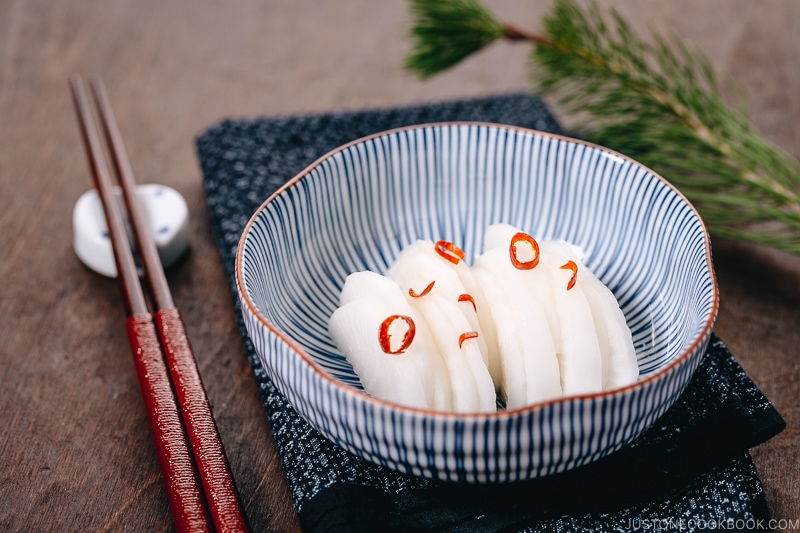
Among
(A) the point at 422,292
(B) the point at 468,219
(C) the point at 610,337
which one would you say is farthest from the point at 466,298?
(B) the point at 468,219

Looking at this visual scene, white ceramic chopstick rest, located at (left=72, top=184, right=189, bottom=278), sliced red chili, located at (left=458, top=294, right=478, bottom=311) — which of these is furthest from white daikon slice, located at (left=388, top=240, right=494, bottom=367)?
white ceramic chopstick rest, located at (left=72, top=184, right=189, bottom=278)

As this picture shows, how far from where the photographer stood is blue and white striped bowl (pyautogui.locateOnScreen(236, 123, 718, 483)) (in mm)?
782

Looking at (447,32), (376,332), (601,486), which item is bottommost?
(601,486)

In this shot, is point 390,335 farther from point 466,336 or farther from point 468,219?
point 468,219

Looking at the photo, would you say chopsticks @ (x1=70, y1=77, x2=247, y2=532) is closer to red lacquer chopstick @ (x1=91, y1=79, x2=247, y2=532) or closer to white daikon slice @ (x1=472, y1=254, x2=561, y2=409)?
red lacquer chopstick @ (x1=91, y1=79, x2=247, y2=532)

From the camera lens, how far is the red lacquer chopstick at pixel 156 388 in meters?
0.89

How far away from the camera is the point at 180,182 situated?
162 cm

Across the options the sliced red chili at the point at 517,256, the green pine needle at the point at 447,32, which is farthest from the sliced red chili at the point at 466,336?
the green pine needle at the point at 447,32

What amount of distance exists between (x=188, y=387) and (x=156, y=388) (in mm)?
42

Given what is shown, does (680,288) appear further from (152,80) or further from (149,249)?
(152,80)

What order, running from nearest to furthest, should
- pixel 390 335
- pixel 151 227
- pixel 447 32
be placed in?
pixel 390 335
pixel 151 227
pixel 447 32

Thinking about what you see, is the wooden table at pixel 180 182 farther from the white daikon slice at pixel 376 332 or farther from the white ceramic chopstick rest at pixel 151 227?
the white daikon slice at pixel 376 332

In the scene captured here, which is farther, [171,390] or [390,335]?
[171,390]

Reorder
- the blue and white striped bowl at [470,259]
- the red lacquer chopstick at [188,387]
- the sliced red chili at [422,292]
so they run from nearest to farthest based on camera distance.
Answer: the blue and white striped bowl at [470,259]
the red lacquer chopstick at [188,387]
the sliced red chili at [422,292]
